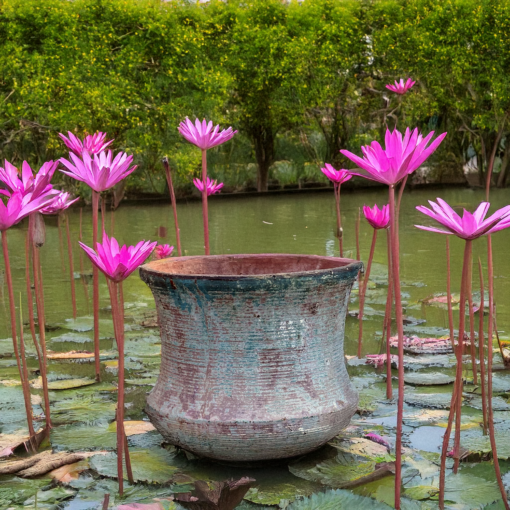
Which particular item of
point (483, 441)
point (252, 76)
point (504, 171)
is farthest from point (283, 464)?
point (252, 76)

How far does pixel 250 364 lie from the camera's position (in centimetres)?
239

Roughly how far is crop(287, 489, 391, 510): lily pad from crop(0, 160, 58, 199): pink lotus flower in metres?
1.23

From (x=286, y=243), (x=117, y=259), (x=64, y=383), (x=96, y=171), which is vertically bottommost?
(x=64, y=383)

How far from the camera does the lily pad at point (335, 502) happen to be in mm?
1947

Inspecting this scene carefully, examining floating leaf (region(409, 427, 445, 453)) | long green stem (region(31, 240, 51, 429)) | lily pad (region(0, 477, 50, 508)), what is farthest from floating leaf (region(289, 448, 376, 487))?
long green stem (region(31, 240, 51, 429))

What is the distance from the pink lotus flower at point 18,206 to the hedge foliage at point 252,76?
1149 centimetres

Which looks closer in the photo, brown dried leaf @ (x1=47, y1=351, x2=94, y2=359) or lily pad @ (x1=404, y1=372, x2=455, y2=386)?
lily pad @ (x1=404, y1=372, x2=455, y2=386)

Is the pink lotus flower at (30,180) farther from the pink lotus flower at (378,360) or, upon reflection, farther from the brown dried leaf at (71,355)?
the pink lotus flower at (378,360)

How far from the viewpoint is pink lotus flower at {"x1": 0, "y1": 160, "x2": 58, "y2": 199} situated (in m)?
2.37

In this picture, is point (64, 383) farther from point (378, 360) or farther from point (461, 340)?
point (461, 340)

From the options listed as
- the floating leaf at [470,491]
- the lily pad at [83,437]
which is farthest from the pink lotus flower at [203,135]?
the floating leaf at [470,491]

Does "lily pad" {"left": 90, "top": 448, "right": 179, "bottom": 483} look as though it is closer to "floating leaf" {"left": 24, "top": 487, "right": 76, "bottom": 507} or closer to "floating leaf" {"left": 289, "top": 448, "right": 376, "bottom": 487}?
"floating leaf" {"left": 24, "top": 487, "right": 76, "bottom": 507}

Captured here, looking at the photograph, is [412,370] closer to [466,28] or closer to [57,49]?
[57,49]

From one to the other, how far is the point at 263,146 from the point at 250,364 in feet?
63.1
